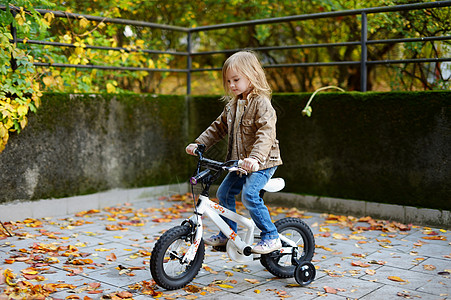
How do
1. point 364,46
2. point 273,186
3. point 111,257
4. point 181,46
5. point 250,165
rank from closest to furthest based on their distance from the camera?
point 250,165, point 273,186, point 111,257, point 364,46, point 181,46

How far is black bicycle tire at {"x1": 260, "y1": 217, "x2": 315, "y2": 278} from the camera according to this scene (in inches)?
164

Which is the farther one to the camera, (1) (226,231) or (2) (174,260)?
(1) (226,231)

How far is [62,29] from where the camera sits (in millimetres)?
7324

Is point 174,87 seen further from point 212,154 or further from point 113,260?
point 113,260

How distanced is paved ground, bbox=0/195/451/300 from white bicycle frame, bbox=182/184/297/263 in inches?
9.8

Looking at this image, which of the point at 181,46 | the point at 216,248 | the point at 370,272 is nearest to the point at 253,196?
the point at 216,248

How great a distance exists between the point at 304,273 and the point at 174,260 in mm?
1013

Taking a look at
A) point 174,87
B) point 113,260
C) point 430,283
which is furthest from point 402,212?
point 174,87

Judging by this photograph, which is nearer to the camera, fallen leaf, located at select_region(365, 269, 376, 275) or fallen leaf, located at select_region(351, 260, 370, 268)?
fallen leaf, located at select_region(365, 269, 376, 275)

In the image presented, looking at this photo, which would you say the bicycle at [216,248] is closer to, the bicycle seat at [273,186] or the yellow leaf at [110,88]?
the bicycle seat at [273,186]

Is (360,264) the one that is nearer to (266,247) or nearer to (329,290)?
(329,290)

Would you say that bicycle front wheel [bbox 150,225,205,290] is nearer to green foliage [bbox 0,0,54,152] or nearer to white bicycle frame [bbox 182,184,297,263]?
white bicycle frame [bbox 182,184,297,263]

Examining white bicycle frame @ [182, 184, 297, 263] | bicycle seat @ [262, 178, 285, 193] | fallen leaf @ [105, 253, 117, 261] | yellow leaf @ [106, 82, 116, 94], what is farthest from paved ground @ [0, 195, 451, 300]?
yellow leaf @ [106, 82, 116, 94]

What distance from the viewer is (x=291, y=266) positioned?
429 centimetres
